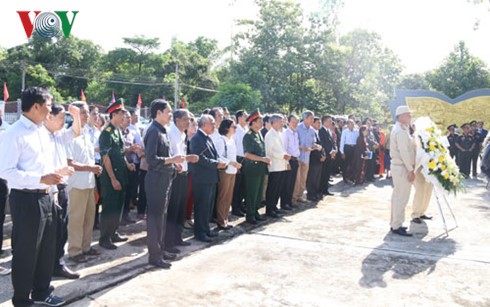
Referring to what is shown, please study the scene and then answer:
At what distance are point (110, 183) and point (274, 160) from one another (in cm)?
300

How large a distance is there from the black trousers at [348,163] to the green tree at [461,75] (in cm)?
3018

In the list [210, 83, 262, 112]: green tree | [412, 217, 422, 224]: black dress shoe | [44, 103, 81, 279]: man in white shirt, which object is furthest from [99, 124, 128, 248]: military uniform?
[210, 83, 262, 112]: green tree

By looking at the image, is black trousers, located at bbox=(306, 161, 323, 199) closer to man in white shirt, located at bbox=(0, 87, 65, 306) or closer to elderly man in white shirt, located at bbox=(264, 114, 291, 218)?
elderly man in white shirt, located at bbox=(264, 114, 291, 218)

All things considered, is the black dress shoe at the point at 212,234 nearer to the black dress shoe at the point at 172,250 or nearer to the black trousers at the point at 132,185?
the black dress shoe at the point at 172,250

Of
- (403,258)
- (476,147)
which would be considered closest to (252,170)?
(403,258)

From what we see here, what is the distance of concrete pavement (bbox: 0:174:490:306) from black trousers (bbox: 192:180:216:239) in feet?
0.99

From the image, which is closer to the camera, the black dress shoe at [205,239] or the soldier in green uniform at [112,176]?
the soldier in green uniform at [112,176]

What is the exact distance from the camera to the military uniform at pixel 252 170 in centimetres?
664

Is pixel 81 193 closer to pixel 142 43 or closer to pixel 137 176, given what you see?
pixel 137 176

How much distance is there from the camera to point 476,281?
4.43 meters

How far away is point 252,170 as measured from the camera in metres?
6.69

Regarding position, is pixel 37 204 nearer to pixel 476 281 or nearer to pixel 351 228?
pixel 476 281

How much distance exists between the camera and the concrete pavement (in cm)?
387

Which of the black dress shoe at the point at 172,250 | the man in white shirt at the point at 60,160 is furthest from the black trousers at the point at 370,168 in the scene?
the man in white shirt at the point at 60,160
